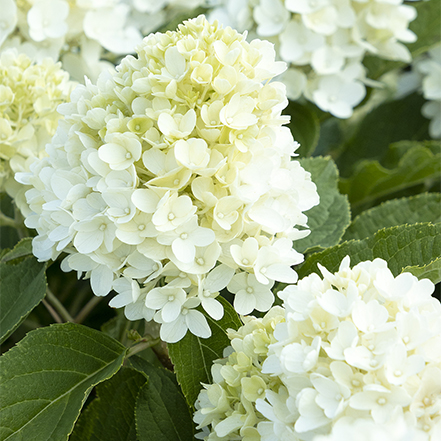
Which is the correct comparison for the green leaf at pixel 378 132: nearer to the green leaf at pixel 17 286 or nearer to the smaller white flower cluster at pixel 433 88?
the smaller white flower cluster at pixel 433 88

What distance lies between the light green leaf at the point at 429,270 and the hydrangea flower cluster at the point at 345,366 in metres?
0.06

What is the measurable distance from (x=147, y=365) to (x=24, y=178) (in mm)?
233

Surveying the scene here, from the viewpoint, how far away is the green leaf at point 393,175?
85 cm

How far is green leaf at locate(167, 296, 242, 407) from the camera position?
490mm

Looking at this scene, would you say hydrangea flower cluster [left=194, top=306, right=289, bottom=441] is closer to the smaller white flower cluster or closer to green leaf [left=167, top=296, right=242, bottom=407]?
green leaf [left=167, top=296, right=242, bottom=407]

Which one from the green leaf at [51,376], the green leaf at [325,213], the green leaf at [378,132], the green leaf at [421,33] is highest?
the green leaf at [51,376]

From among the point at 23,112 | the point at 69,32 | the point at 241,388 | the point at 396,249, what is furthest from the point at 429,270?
the point at 69,32

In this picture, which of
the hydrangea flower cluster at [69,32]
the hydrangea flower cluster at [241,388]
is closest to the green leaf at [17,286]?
the hydrangea flower cluster at [241,388]

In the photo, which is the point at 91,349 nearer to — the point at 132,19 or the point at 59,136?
the point at 59,136

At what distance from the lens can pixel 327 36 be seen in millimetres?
859

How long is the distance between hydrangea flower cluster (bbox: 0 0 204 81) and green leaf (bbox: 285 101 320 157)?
0.31 meters

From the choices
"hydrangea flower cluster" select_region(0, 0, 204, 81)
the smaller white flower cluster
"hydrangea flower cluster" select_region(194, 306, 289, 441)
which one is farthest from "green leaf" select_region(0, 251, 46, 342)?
the smaller white flower cluster

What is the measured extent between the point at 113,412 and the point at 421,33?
34.6 inches

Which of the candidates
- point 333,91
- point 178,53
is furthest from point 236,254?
point 333,91
